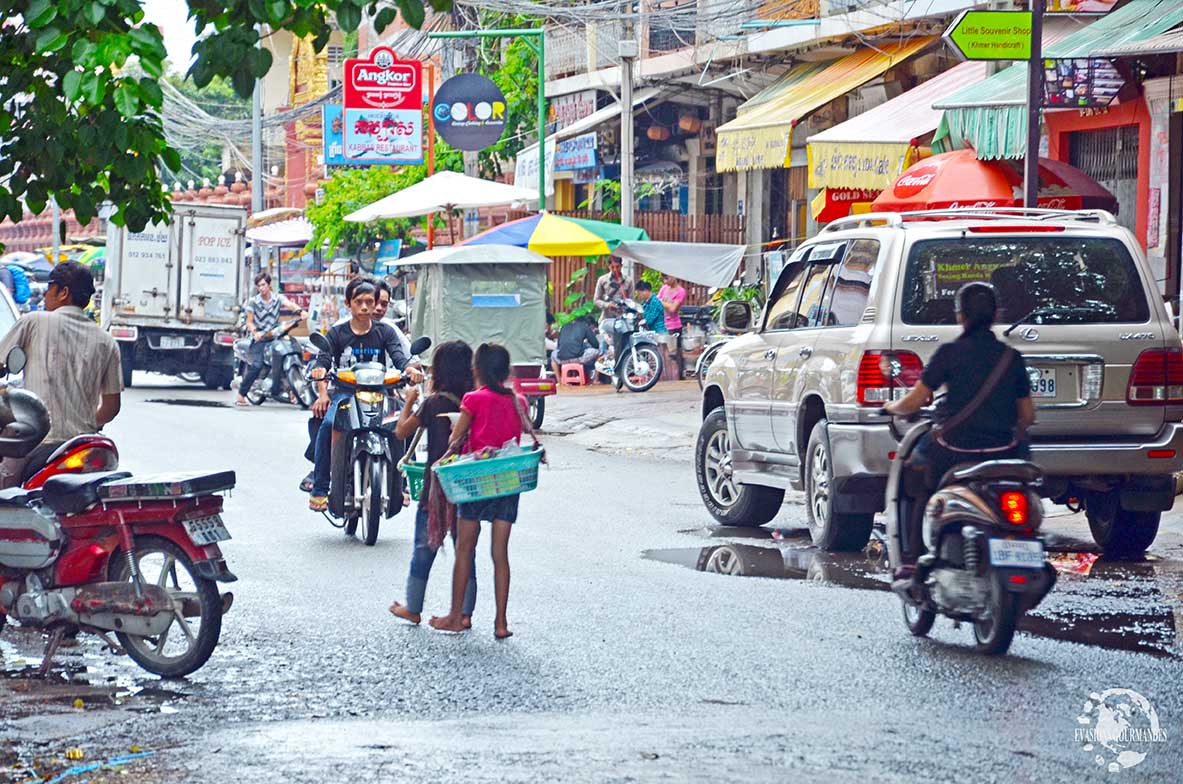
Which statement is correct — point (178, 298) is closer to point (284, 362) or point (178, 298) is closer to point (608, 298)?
point (284, 362)

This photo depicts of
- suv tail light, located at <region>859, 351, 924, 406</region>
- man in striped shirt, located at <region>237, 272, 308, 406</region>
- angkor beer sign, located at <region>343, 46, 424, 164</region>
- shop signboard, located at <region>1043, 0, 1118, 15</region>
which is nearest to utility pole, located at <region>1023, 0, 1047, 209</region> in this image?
suv tail light, located at <region>859, 351, 924, 406</region>

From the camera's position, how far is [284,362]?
26.2 m

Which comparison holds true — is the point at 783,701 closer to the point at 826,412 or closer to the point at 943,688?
the point at 943,688

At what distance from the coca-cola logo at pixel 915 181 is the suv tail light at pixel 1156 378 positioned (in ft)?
27.1

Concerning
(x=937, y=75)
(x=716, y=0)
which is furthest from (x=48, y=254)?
(x=937, y=75)

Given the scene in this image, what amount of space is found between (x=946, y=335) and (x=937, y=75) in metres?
16.5

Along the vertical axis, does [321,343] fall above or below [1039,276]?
below

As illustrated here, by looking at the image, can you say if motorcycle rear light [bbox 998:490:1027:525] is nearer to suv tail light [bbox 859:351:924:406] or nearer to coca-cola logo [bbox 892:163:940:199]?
suv tail light [bbox 859:351:924:406]

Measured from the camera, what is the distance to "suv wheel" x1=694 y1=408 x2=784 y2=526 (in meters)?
13.0

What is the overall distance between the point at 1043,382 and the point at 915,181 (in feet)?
28.8

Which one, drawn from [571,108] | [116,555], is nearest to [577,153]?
[571,108]

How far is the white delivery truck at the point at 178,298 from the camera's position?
30.2m

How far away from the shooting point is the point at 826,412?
35.9 feet
